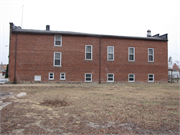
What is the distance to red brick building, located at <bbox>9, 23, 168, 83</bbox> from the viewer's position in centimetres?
1995

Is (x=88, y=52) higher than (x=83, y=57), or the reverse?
(x=88, y=52)

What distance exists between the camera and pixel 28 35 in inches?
793

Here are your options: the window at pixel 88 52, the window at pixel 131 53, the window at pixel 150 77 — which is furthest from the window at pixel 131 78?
the window at pixel 88 52

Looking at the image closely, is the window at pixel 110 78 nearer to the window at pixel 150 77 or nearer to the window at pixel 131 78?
the window at pixel 131 78

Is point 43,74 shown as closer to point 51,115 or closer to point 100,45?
point 100,45

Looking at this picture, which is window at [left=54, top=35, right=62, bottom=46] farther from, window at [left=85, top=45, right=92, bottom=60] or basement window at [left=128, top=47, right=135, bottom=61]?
basement window at [left=128, top=47, right=135, bottom=61]

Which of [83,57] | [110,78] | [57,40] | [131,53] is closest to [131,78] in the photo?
[110,78]

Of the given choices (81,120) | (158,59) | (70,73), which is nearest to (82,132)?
(81,120)

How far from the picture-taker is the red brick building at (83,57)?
1995 cm

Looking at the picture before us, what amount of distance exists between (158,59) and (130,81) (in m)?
5.50

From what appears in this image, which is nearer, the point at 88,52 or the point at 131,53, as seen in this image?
the point at 88,52

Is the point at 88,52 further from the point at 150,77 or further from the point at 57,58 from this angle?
the point at 150,77

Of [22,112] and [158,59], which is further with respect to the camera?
[158,59]

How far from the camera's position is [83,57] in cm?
2114
